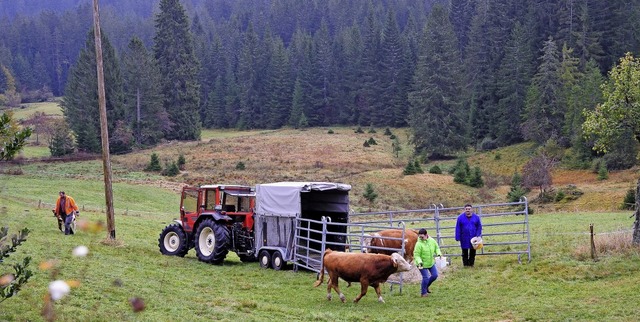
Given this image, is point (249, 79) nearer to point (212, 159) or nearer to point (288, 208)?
point (212, 159)

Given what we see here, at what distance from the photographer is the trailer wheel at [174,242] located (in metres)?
20.2

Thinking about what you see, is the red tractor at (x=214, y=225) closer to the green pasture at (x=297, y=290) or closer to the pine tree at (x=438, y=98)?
the green pasture at (x=297, y=290)

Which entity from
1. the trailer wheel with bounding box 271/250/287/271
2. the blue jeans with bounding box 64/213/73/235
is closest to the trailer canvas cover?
the trailer wheel with bounding box 271/250/287/271

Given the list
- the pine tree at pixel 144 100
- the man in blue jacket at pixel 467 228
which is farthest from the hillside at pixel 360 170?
the man in blue jacket at pixel 467 228

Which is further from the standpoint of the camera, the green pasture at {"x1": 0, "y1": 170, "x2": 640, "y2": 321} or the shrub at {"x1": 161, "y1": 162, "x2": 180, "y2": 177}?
the shrub at {"x1": 161, "y1": 162, "x2": 180, "y2": 177}

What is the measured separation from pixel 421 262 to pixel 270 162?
47076mm

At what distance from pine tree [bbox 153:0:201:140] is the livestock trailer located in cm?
6229

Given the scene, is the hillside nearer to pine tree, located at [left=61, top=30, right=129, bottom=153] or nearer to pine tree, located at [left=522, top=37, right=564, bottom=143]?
pine tree, located at [left=522, top=37, right=564, bottom=143]

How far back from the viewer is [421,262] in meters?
13.9

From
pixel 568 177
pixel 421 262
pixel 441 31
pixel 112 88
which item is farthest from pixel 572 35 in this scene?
pixel 421 262

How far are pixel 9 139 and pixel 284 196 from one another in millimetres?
12581

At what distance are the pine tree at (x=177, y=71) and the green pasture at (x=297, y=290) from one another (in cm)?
6038

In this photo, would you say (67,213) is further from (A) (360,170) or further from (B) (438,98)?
(B) (438,98)

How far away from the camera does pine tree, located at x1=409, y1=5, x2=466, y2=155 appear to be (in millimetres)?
71125
